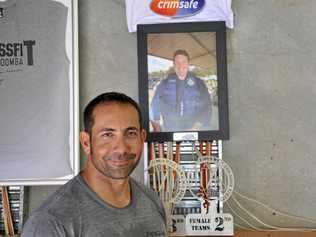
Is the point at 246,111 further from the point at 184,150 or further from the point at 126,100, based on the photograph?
the point at 126,100

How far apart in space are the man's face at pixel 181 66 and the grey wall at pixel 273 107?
23cm

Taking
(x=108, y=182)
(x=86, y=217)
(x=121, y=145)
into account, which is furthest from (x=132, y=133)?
(x=86, y=217)

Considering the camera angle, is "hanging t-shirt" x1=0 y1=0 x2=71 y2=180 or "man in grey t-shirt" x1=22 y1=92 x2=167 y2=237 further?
"hanging t-shirt" x1=0 y1=0 x2=71 y2=180

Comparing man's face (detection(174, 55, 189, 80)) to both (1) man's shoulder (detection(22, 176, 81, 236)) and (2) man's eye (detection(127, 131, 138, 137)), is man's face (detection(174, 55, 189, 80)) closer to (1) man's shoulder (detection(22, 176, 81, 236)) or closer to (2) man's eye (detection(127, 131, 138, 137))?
(2) man's eye (detection(127, 131, 138, 137))

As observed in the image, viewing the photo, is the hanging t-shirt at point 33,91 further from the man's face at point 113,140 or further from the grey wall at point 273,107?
the man's face at point 113,140

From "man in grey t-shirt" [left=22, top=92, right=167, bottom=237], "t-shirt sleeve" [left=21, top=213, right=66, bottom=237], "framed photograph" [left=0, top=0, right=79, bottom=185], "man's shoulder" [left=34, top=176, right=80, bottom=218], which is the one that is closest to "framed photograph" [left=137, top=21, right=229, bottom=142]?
"framed photograph" [left=0, top=0, right=79, bottom=185]

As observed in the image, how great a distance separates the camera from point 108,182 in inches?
53.6

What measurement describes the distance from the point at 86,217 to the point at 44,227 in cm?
14

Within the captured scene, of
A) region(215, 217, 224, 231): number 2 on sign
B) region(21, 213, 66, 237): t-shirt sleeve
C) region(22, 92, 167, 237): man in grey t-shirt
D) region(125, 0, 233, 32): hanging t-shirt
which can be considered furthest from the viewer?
region(125, 0, 233, 32): hanging t-shirt

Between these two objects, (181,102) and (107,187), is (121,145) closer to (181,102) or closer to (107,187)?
(107,187)

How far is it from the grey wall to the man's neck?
850 mm

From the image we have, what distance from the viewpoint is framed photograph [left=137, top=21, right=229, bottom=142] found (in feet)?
7.04

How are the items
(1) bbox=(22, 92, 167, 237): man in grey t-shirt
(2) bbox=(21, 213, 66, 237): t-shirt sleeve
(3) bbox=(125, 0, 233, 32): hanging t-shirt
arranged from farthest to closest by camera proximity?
(3) bbox=(125, 0, 233, 32): hanging t-shirt
(1) bbox=(22, 92, 167, 237): man in grey t-shirt
(2) bbox=(21, 213, 66, 237): t-shirt sleeve

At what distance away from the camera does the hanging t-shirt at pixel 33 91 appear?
7.13 feet
